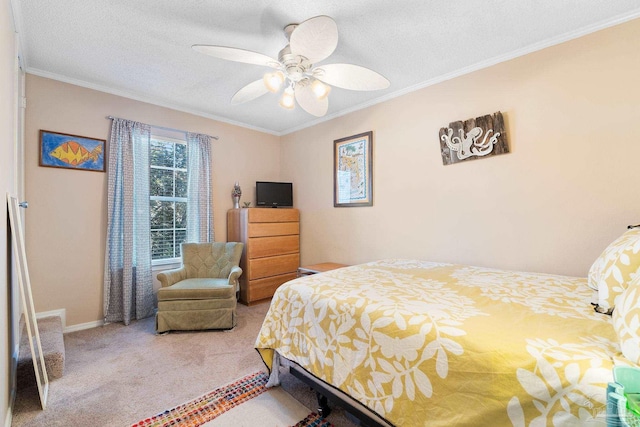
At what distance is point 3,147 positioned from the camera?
4.69 ft

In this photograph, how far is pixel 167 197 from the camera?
133 inches

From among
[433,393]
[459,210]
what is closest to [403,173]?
[459,210]

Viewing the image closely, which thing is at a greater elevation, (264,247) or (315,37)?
(315,37)

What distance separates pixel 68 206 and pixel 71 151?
0.54 m

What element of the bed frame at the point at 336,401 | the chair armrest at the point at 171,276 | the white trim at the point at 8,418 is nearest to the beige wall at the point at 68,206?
the chair armrest at the point at 171,276

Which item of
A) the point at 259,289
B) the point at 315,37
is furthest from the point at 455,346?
the point at 259,289

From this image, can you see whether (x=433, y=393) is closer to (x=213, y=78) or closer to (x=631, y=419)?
(x=631, y=419)

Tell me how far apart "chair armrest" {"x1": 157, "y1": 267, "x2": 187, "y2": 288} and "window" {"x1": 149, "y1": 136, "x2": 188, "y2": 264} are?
1.48ft

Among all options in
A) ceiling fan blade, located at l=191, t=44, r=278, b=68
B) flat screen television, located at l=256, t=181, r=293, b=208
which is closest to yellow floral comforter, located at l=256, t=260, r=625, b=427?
ceiling fan blade, located at l=191, t=44, r=278, b=68

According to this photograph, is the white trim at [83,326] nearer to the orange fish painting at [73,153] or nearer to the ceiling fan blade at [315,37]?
the orange fish painting at [73,153]

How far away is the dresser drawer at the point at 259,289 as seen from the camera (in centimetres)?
345

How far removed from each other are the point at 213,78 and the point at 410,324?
2728 mm

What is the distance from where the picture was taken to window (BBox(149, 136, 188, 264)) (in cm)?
328

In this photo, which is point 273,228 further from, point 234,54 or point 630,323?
point 630,323
